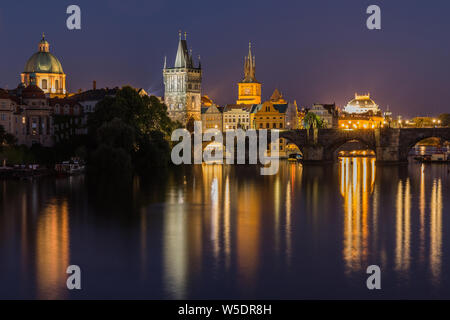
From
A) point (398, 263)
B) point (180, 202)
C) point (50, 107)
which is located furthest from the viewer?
point (50, 107)

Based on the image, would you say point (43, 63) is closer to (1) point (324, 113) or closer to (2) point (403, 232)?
(1) point (324, 113)

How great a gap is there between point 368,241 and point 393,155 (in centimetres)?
7172

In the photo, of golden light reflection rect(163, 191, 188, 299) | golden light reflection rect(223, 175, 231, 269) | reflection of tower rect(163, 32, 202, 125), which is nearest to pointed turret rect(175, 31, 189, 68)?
reflection of tower rect(163, 32, 202, 125)

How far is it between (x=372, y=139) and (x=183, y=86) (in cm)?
5558

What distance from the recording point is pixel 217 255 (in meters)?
30.8

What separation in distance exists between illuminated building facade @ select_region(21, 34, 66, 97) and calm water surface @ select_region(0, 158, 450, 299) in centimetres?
8670

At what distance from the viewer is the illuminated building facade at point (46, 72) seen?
467ft

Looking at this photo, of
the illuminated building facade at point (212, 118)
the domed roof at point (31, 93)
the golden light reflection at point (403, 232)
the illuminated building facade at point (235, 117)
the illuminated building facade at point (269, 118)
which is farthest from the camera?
the illuminated building facade at point (212, 118)

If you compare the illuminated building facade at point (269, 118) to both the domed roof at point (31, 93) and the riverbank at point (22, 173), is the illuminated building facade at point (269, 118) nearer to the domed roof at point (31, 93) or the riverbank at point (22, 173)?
the domed roof at point (31, 93)

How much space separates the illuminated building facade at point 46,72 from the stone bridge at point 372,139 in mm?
56486

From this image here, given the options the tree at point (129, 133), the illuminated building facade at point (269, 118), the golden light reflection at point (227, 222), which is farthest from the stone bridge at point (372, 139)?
the golden light reflection at point (227, 222)

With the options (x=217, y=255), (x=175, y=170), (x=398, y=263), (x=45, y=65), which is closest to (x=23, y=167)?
(x=175, y=170)

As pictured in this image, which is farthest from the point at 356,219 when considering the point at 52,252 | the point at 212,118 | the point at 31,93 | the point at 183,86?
the point at 212,118

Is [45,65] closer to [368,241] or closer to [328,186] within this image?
[328,186]
